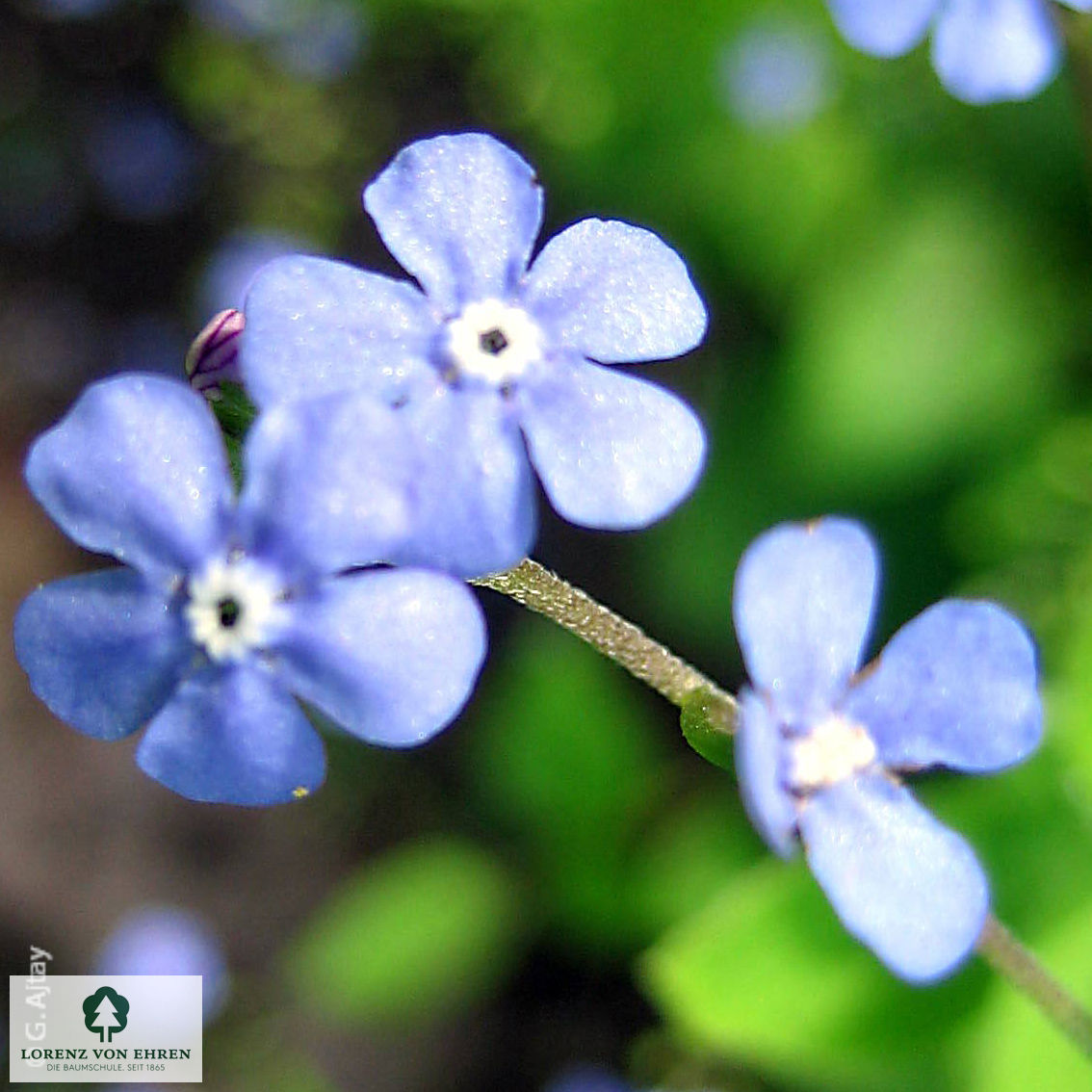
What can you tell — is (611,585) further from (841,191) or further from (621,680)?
(841,191)

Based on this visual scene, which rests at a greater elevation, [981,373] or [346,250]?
[346,250]

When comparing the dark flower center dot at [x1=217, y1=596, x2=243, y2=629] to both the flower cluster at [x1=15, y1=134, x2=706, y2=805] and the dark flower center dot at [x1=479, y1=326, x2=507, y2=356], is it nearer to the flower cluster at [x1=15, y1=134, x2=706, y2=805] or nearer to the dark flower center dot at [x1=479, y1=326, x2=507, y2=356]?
the flower cluster at [x1=15, y1=134, x2=706, y2=805]

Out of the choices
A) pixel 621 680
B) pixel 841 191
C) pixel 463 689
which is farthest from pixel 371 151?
pixel 463 689

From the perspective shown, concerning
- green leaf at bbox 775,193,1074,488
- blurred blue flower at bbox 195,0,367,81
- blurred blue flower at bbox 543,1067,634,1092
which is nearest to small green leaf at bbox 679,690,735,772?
green leaf at bbox 775,193,1074,488

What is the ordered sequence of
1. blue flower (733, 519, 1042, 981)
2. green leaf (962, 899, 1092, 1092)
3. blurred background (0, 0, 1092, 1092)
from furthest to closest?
blurred background (0, 0, 1092, 1092)
green leaf (962, 899, 1092, 1092)
blue flower (733, 519, 1042, 981)

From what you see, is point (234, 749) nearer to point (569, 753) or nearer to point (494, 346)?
point (494, 346)

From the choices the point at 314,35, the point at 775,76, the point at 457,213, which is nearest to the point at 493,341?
the point at 457,213

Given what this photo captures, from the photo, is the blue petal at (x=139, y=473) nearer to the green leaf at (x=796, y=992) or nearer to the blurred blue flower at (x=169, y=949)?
the green leaf at (x=796, y=992)
